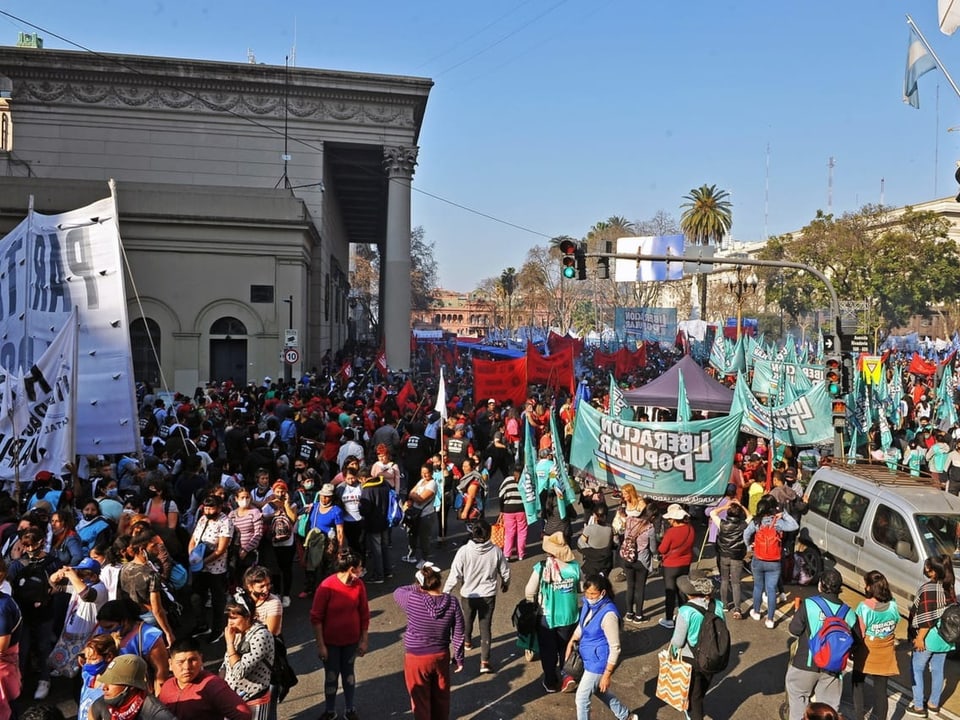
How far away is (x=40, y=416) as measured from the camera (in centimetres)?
960

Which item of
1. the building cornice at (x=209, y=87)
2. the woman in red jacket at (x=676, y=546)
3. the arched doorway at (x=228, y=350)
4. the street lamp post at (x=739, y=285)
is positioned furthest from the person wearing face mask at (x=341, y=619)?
the building cornice at (x=209, y=87)

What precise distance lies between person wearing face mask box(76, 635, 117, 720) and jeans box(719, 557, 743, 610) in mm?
6693

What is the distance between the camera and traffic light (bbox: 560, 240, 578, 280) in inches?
663

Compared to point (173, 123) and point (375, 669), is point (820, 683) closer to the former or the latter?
point (375, 669)

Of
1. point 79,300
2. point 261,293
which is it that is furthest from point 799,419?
point 261,293

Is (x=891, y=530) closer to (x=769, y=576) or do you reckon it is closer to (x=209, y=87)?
(x=769, y=576)

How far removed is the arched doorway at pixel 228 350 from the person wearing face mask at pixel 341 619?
2425cm

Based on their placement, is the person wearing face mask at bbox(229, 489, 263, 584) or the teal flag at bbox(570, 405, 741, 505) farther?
the teal flag at bbox(570, 405, 741, 505)

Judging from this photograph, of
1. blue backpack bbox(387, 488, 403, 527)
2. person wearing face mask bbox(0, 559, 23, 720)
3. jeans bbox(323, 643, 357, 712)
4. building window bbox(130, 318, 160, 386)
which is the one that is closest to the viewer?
person wearing face mask bbox(0, 559, 23, 720)

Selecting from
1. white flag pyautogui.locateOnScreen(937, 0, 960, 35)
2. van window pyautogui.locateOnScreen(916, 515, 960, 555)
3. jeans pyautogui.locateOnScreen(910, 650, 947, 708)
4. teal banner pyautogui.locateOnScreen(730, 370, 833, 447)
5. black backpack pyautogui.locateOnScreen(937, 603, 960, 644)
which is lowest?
jeans pyautogui.locateOnScreen(910, 650, 947, 708)

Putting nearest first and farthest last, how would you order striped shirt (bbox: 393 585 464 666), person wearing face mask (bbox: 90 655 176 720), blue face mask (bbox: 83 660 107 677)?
1. person wearing face mask (bbox: 90 655 176 720)
2. blue face mask (bbox: 83 660 107 677)
3. striped shirt (bbox: 393 585 464 666)

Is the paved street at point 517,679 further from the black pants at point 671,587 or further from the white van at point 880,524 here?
the white van at point 880,524

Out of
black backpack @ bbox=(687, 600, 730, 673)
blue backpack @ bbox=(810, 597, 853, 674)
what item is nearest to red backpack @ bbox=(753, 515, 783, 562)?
blue backpack @ bbox=(810, 597, 853, 674)

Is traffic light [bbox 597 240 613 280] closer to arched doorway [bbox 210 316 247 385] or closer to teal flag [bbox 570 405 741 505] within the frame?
teal flag [bbox 570 405 741 505]
